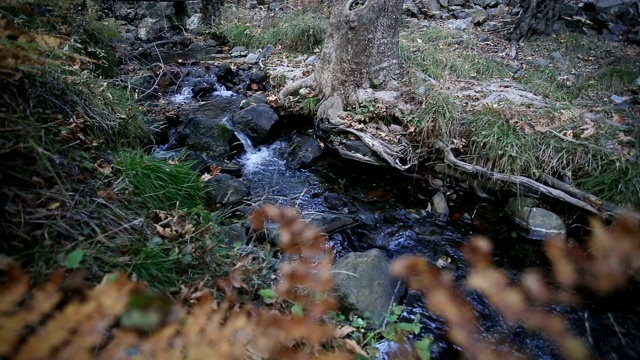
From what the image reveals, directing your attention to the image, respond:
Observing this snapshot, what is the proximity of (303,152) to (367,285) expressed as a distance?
9.23 feet

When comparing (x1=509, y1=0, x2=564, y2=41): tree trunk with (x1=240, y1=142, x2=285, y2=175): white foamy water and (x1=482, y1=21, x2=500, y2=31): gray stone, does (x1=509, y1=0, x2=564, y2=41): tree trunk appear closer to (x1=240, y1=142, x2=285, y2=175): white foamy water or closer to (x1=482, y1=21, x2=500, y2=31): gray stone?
(x1=482, y1=21, x2=500, y2=31): gray stone

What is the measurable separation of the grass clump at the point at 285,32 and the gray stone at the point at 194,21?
1633 millimetres

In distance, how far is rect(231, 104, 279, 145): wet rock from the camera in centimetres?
554

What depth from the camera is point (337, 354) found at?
6.97ft

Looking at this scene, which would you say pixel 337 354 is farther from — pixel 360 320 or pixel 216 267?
pixel 216 267

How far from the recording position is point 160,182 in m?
3.30

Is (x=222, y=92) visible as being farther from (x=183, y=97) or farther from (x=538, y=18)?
(x=538, y=18)

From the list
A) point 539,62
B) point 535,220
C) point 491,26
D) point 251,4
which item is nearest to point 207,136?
point 535,220

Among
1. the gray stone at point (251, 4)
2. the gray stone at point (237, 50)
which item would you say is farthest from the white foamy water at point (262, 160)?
the gray stone at point (251, 4)

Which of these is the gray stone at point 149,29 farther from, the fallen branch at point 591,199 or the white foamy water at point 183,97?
the fallen branch at point 591,199

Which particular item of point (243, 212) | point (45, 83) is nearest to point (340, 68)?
point (243, 212)

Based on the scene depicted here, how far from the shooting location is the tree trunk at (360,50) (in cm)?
535

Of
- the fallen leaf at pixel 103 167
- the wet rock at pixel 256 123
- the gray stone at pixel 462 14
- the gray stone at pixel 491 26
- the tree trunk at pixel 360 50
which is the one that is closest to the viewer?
the fallen leaf at pixel 103 167

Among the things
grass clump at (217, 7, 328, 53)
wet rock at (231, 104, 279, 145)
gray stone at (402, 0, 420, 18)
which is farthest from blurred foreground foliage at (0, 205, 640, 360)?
gray stone at (402, 0, 420, 18)
